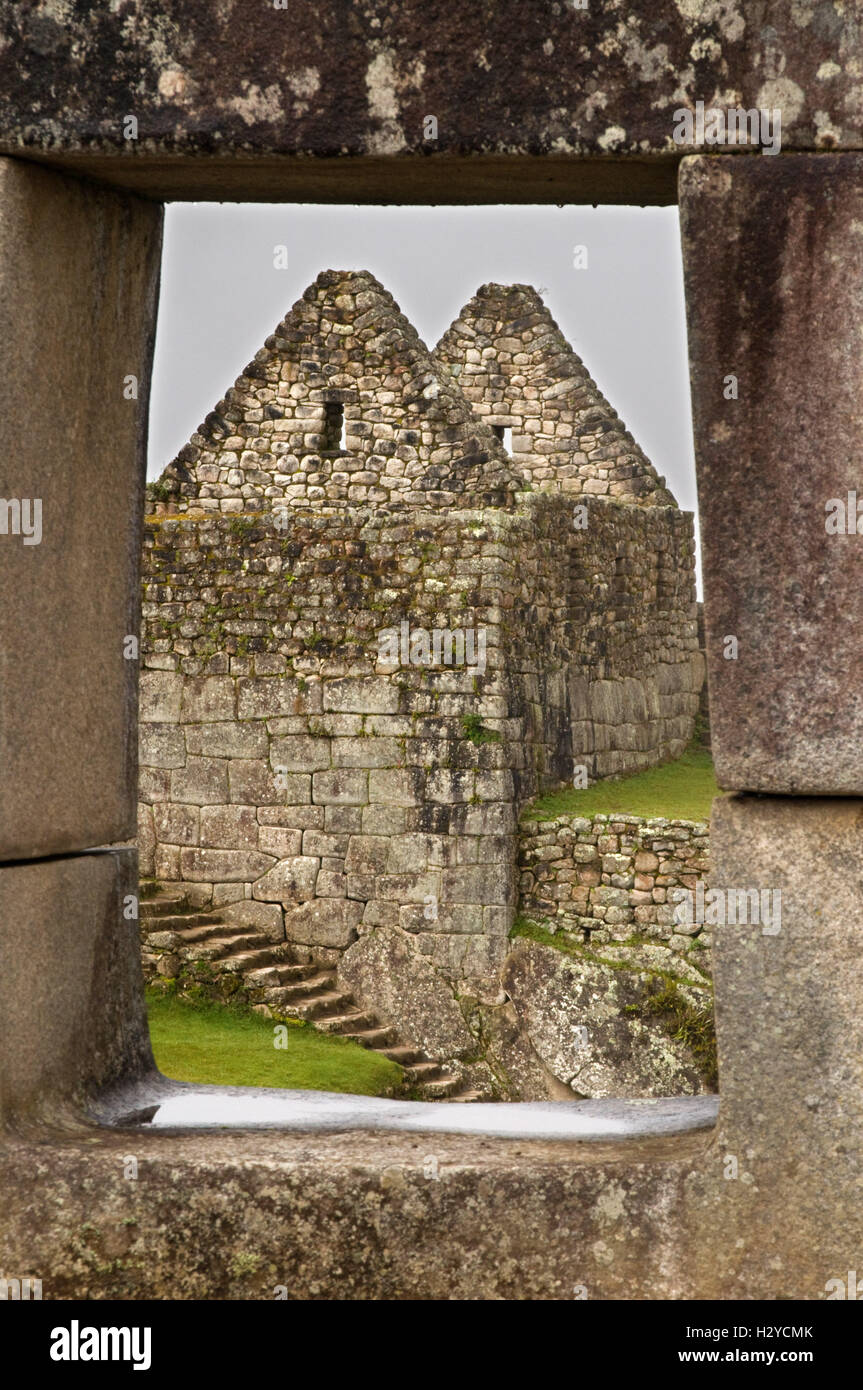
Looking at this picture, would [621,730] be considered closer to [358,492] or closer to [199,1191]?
[358,492]

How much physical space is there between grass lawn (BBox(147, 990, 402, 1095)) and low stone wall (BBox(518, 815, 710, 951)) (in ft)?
5.83

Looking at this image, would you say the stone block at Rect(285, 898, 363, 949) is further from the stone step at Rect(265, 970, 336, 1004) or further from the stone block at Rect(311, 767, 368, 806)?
the stone block at Rect(311, 767, 368, 806)

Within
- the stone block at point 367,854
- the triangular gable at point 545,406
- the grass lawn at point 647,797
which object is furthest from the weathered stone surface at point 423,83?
the triangular gable at point 545,406

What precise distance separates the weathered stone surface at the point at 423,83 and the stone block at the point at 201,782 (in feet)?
33.1

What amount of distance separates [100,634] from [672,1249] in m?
1.84

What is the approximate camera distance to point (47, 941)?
11.6ft

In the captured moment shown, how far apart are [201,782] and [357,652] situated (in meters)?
1.71

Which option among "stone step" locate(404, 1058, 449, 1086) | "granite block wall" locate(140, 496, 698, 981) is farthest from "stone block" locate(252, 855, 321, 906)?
"stone step" locate(404, 1058, 449, 1086)

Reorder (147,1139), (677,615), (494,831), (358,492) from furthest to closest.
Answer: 1. (677,615)
2. (358,492)
3. (494,831)
4. (147,1139)

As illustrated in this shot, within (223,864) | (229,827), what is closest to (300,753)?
(229,827)

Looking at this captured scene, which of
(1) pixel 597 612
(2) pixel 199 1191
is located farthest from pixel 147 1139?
(1) pixel 597 612

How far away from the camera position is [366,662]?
503 inches

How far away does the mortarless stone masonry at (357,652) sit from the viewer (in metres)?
12.5

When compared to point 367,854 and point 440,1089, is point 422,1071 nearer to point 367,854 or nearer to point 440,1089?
point 440,1089
